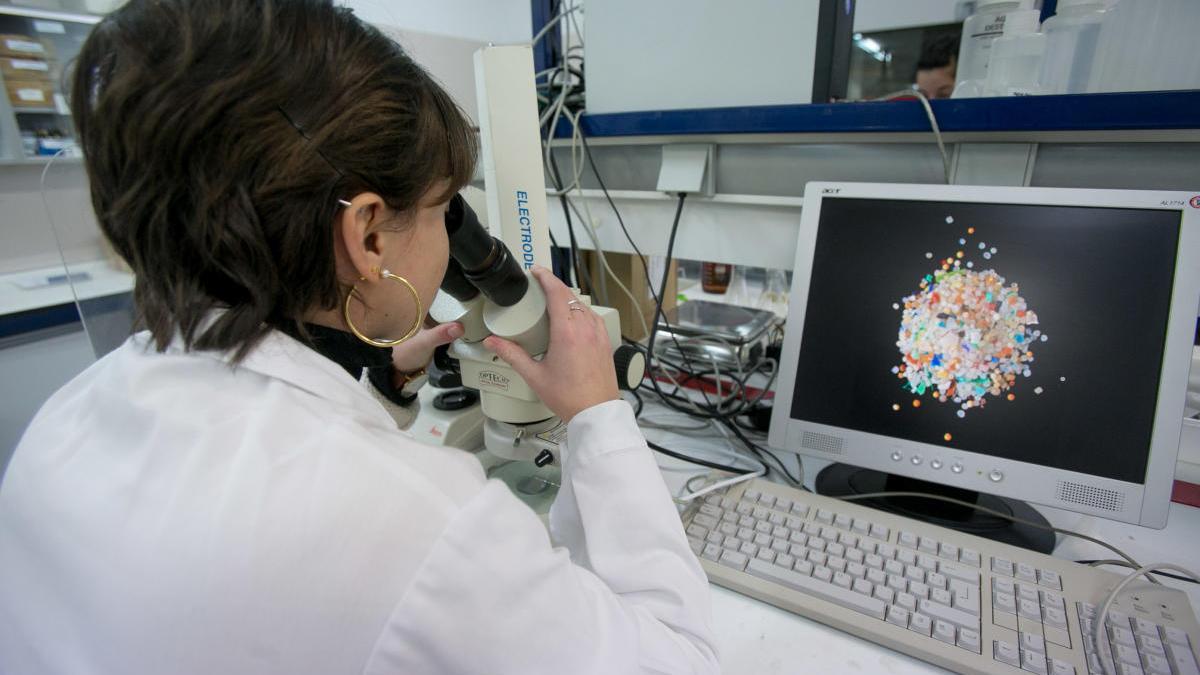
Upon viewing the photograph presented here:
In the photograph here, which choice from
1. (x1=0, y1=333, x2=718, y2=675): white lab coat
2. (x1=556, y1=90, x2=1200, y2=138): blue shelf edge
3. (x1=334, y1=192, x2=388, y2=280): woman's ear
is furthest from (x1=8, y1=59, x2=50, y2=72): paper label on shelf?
(x1=334, y1=192, x2=388, y2=280): woman's ear

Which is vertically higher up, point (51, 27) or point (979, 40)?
point (51, 27)

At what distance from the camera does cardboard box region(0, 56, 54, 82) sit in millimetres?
2074

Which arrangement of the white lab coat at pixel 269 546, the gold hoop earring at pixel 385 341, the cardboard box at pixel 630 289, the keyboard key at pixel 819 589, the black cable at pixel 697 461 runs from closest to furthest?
the white lab coat at pixel 269 546 → the gold hoop earring at pixel 385 341 → the keyboard key at pixel 819 589 → the black cable at pixel 697 461 → the cardboard box at pixel 630 289

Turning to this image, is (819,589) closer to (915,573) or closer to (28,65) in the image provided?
(915,573)

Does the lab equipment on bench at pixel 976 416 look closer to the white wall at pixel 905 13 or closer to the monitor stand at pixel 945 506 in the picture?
the monitor stand at pixel 945 506

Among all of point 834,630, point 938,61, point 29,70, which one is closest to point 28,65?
point 29,70

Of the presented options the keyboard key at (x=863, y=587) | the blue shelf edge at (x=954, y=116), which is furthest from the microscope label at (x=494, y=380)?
the blue shelf edge at (x=954, y=116)

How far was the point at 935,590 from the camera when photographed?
609mm

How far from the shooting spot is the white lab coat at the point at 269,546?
0.34m

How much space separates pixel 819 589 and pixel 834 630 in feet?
0.14

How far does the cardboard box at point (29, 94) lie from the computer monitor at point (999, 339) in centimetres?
282

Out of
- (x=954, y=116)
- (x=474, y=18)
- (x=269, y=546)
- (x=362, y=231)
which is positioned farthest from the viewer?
(x=474, y=18)

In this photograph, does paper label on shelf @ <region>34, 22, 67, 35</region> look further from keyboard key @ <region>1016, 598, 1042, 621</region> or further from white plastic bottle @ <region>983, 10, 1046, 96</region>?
keyboard key @ <region>1016, 598, 1042, 621</region>

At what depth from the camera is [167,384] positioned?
41 centimetres
